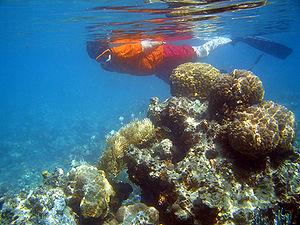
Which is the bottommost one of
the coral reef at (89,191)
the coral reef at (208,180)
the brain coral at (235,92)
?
the coral reef at (89,191)

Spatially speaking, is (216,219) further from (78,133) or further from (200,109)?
(78,133)

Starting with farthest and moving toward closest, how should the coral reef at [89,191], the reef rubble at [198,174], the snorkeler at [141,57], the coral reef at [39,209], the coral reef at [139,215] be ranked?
the snorkeler at [141,57], the coral reef at [89,191], the coral reef at [39,209], the coral reef at [139,215], the reef rubble at [198,174]

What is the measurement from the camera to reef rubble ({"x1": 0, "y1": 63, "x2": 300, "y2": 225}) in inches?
220

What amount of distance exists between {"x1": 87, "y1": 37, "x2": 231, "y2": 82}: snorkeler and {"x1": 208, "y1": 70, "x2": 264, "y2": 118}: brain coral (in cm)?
495

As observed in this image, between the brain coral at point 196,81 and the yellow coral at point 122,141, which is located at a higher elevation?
the brain coral at point 196,81

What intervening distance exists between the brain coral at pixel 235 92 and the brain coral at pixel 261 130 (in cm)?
23

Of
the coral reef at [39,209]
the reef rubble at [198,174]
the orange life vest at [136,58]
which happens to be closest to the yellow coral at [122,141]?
the reef rubble at [198,174]

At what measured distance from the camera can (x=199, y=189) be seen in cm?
554

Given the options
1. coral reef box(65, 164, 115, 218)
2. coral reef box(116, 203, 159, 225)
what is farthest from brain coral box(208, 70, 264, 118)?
coral reef box(65, 164, 115, 218)

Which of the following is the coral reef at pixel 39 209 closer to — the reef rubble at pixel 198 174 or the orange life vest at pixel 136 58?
the reef rubble at pixel 198 174

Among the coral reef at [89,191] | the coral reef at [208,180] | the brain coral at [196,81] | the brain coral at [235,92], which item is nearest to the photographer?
the coral reef at [208,180]

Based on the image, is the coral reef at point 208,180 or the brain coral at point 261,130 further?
the brain coral at point 261,130

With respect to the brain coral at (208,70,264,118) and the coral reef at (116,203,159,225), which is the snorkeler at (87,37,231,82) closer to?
the brain coral at (208,70,264,118)

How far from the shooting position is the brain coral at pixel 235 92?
6562 mm
